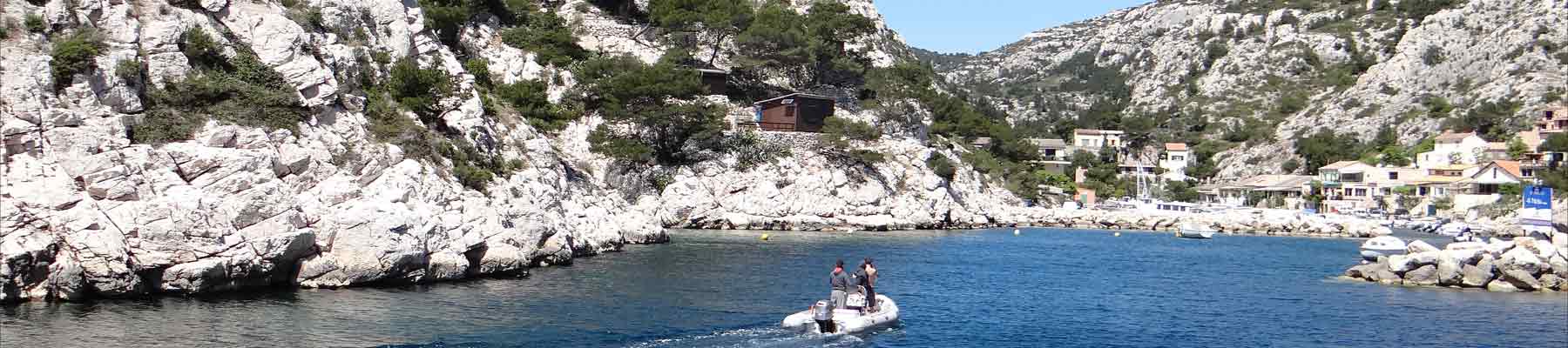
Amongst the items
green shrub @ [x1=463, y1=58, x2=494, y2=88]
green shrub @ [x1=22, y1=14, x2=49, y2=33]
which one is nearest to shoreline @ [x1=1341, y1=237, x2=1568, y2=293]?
green shrub @ [x1=463, y1=58, x2=494, y2=88]

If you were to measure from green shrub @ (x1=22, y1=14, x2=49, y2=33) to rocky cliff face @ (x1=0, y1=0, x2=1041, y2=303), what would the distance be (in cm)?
13

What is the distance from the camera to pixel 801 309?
35906 mm

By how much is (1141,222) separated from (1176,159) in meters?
63.1

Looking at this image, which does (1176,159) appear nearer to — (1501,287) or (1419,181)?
(1419,181)

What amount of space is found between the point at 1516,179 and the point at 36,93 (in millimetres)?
117741

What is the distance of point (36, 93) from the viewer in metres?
32.3

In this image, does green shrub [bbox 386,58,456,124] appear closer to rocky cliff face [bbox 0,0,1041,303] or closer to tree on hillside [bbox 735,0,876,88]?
rocky cliff face [bbox 0,0,1041,303]

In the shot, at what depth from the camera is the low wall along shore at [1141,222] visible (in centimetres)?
8019

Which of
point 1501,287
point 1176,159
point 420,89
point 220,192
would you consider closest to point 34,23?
point 220,192

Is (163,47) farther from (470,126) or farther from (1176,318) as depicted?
(1176,318)

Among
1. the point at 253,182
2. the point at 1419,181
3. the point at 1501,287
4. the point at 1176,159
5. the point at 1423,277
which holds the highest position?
the point at 1176,159

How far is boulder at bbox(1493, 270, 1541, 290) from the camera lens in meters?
45.2

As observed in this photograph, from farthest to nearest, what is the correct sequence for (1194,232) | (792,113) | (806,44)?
1. (806,44)
2. (792,113)
3. (1194,232)

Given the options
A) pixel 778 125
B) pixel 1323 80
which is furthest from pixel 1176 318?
pixel 1323 80
